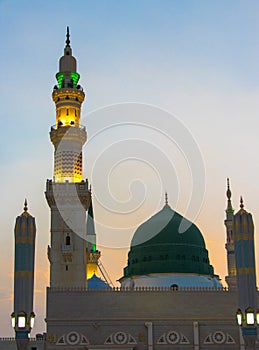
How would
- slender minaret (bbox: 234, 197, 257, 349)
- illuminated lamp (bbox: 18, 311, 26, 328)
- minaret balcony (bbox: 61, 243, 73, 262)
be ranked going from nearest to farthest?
illuminated lamp (bbox: 18, 311, 26, 328) < slender minaret (bbox: 234, 197, 257, 349) < minaret balcony (bbox: 61, 243, 73, 262)

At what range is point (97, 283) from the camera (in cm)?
4794

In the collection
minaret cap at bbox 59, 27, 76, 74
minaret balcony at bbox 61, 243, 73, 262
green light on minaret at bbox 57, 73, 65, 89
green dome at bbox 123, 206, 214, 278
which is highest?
minaret cap at bbox 59, 27, 76, 74

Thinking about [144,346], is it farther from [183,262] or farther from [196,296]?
[183,262]

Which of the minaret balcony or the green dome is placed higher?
the green dome

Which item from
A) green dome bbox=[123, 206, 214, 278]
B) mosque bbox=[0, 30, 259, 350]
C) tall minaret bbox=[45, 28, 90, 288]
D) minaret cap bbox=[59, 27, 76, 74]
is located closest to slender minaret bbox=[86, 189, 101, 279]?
green dome bbox=[123, 206, 214, 278]

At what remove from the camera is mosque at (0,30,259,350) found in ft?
121

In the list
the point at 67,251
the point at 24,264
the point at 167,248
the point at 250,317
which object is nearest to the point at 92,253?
the point at 167,248

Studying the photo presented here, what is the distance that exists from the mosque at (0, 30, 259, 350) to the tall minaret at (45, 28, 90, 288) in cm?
6

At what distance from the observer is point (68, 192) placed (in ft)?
137

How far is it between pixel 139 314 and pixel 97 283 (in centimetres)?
1056

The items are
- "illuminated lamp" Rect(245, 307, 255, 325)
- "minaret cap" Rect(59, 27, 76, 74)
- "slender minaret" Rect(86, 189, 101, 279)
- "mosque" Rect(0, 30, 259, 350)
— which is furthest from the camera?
"slender minaret" Rect(86, 189, 101, 279)

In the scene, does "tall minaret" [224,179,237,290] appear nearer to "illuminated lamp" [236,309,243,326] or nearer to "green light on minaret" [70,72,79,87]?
"green light on minaret" [70,72,79,87]

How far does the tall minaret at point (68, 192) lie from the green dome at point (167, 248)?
22.5ft

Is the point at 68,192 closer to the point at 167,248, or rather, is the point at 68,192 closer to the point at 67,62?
the point at 167,248
